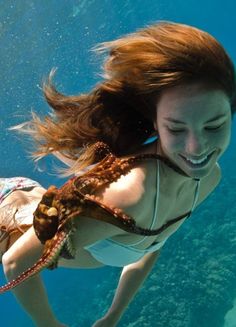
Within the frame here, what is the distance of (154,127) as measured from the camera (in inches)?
92.8

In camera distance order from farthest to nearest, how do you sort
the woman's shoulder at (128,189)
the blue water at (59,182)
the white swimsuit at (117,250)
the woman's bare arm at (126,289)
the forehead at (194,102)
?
the blue water at (59,182) → the woman's bare arm at (126,289) → the white swimsuit at (117,250) → the woman's shoulder at (128,189) → the forehead at (194,102)

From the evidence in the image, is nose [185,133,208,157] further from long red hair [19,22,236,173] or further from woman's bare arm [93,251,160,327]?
woman's bare arm [93,251,160,327]

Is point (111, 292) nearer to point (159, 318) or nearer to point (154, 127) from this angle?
point (159, 318)

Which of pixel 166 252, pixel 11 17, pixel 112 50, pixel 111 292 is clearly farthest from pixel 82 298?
pixel 112 50

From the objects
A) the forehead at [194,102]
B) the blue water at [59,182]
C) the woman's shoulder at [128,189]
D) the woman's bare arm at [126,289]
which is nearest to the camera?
the forehead at [194,102]

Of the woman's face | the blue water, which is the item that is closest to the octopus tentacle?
the woman's face

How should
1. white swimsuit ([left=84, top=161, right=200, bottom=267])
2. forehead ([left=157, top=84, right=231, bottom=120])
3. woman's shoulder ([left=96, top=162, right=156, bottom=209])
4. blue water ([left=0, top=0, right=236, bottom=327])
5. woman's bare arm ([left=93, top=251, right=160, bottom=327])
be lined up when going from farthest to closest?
blue water ([left=0, top=0, right=236, bottom=327]) → woman's bare arm ([left=93, top=251, right=160, bottom=327]) → white swimsuit ([left=84, top=161, right=200, bottom=267]) → woman's shoulder ([left=96, top=162, right=156, bottom=209]) → forehead ([left=157, top=84, right=231, bottom=120])

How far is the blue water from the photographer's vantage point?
10.9 meters

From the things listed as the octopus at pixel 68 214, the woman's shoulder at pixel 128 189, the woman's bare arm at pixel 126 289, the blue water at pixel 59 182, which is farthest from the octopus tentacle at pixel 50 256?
the woman's bare arm at pixel 126 289

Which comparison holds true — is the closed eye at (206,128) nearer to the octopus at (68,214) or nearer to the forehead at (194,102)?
the forehead at (194,102)

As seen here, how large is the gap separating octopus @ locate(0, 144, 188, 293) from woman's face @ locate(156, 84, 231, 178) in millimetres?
297

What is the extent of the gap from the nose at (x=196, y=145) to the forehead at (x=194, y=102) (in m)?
0.09

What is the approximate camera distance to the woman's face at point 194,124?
1910 mm

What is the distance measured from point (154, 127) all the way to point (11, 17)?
1783cm
